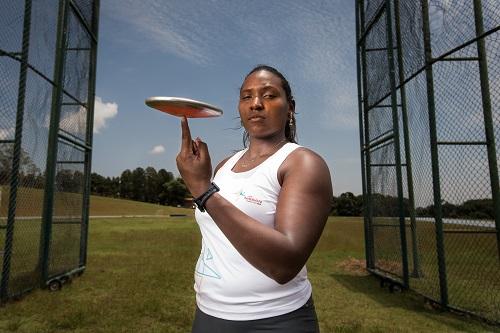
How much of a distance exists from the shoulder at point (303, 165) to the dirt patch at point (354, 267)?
336 inches

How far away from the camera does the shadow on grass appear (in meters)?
5.31

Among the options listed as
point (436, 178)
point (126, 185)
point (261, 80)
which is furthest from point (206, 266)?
point (126, 185)

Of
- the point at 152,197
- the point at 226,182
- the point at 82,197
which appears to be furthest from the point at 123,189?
the point at 226,182

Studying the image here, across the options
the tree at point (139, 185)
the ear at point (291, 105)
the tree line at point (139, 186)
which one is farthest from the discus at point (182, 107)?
the tree at point (139, 185)

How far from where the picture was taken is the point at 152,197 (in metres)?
99.1

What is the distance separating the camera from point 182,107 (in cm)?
128

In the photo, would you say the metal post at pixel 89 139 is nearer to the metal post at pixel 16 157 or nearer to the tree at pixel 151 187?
the metal post at pixel 16 157

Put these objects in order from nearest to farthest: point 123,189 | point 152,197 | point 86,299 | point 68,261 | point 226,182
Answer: point 226,182
point 86,299
point 68,261
point 152,197
point 123,189

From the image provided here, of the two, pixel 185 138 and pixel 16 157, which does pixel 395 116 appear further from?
pixel 185 138

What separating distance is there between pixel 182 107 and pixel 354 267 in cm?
943

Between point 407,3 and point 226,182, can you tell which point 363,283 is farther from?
point 226,182

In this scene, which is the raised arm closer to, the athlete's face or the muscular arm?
the muscular arm

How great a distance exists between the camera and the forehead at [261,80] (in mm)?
1512

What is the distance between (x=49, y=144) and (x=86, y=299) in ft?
8.90
